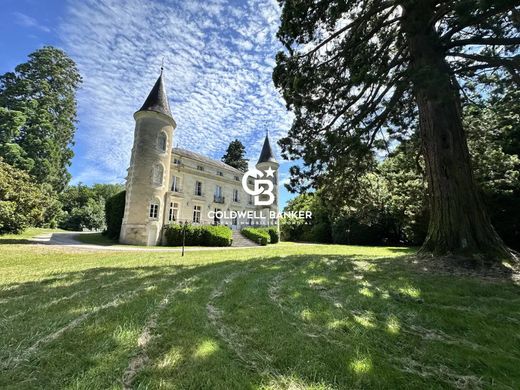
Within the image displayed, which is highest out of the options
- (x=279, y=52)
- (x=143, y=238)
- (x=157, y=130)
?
(x=157, y=130)

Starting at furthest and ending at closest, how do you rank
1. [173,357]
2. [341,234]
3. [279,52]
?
[341,234] → [279,52] → [173,357]

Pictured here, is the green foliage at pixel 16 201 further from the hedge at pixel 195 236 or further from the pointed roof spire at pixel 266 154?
the pointed roof spire at pixel 266 154

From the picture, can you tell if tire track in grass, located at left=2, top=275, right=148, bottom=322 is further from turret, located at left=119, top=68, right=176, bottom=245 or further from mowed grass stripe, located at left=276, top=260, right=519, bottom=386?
turret, located at left=119, top=68, right=176, bottom=245

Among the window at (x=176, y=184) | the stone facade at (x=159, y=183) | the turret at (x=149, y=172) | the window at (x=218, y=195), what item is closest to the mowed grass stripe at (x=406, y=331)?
the turret at (x=149, y=172)

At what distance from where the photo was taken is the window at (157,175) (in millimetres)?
20984

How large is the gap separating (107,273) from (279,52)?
7.94m

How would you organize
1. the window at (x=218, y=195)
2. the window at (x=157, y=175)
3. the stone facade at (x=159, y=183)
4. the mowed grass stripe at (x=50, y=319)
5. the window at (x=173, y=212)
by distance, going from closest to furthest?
the mowed grass stripe at (x=50, y=319)
the stone facade at (x=159, y=183)
the window at (x=157, y=175)
the window at (x=173, y=212)
the window at (x=218, y=195)

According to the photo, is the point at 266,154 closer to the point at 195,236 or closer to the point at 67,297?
the point at 195,236

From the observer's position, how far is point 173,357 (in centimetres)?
228

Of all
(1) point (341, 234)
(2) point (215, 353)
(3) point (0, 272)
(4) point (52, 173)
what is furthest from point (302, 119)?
(4) point (52, 173)

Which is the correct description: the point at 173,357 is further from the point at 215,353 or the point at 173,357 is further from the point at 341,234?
the point at 341,234

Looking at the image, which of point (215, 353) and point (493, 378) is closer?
point (493, 378)

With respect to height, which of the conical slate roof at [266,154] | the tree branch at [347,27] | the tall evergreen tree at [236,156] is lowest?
the tree branch at [347,27]

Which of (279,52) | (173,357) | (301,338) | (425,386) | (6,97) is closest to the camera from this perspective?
(425,386)
